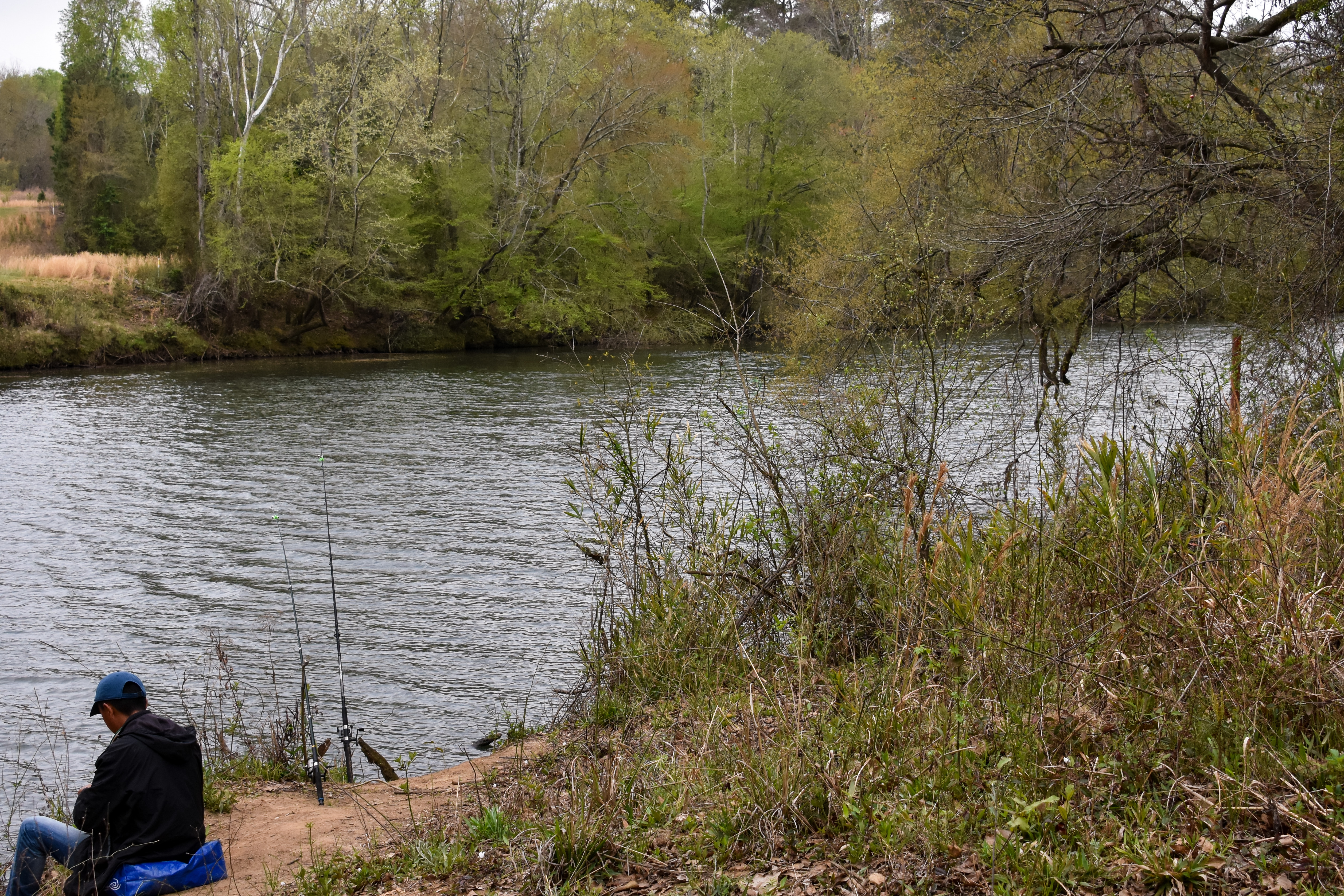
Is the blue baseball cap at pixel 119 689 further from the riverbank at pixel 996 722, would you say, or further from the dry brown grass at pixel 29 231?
the dry brown grass at pixel 29 231

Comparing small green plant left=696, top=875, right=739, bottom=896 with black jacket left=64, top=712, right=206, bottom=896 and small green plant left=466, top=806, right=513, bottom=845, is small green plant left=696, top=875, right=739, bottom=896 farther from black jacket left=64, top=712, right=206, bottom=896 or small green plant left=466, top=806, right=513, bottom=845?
black jacket left=64, top=712, right=206, bottom=896

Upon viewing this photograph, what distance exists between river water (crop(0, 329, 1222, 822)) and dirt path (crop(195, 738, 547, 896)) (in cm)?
83

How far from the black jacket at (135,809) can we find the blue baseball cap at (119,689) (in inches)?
5.0

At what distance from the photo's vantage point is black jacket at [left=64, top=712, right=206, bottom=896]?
532 cm

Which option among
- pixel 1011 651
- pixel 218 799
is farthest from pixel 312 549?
pixel 1011 651

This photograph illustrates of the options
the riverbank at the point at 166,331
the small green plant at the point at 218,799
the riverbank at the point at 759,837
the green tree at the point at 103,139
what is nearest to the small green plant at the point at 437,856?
the riverbank at the point at 759,837

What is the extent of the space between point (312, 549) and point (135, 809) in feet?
30.8

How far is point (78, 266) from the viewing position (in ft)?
133

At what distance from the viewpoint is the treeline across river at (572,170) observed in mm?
11953

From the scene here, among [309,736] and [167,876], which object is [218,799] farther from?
[167,876]

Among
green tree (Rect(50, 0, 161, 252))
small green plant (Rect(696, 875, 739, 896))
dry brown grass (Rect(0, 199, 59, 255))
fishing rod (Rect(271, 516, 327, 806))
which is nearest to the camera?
small green plant (Rect(696, 875, 739, 896))

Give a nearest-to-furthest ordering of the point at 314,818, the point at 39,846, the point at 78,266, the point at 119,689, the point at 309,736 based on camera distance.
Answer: the point at 119,689
the point at 39,846
the point at 314,818
the point at 309,736
the point at 78,266

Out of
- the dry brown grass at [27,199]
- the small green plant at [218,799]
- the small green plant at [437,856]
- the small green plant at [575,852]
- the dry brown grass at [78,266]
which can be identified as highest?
the dry brown grass at [27,199]

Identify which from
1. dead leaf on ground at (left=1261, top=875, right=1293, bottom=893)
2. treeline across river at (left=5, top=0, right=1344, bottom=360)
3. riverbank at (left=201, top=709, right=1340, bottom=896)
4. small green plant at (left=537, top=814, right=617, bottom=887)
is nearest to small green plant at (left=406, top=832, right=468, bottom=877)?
riverbank at (left=201, top=709, right=1340, bottom=896)
